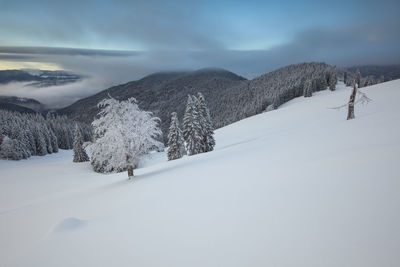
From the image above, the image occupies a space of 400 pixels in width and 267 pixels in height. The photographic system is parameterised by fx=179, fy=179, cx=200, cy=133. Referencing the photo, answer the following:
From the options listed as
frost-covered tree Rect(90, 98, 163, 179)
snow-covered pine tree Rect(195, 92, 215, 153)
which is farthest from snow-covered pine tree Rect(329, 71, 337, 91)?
frost-covered tree Rect(90, 98, 163, 179)

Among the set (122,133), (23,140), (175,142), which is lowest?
(175,142)

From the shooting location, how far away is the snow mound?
19.7 feet

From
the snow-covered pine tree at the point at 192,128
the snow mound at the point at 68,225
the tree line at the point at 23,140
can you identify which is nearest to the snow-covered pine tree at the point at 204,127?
the snow-covered pine tree at the point at 192,128

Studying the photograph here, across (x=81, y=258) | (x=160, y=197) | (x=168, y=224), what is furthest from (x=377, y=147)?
(x=81, y=258)

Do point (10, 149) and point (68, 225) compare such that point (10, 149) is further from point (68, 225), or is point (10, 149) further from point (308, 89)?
point (308, 89)

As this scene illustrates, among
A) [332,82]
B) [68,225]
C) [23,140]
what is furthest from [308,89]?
[23,140]

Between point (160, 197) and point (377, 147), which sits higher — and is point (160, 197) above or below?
below

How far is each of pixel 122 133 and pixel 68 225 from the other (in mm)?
10401

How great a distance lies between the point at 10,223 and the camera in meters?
9.68

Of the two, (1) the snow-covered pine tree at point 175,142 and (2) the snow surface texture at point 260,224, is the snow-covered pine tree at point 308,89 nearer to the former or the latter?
(1) the snow-covered pine tree at point 175,142

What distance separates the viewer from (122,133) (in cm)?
1588

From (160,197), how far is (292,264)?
19.5ft

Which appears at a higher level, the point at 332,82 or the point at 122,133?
the point at 332,82

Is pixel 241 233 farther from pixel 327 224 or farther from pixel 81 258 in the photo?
pixel 81 258
